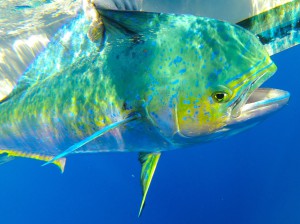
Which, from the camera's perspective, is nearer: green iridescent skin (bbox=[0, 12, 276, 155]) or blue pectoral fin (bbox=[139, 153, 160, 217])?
green iridescent skin (bbox=[0, 12, 276, 155])

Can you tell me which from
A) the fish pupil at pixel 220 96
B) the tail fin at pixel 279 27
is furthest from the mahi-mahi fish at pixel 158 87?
the tail fin at pixel 279 27

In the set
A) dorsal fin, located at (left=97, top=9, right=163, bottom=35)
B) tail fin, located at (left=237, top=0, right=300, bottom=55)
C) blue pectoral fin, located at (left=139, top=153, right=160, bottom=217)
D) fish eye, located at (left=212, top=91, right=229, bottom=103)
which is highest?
dorsal fin, located at (left=97, top=9, right=163, bottom=35)

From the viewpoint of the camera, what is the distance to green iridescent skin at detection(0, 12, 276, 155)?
58.9 inches

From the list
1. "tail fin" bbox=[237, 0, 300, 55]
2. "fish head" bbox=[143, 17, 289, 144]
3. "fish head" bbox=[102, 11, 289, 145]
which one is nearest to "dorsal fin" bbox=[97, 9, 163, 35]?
"fish head" bbox=[102, 11, 289, 145]

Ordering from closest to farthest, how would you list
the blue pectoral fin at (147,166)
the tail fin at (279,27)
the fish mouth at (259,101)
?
the fish mouth at (259,101), the blue pectoral fin at (147,166), the tail fin at (279,27)

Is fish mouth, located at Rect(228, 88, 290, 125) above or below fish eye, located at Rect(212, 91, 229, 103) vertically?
below

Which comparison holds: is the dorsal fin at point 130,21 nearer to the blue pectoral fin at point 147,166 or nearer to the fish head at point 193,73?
the fish head at point 193,73

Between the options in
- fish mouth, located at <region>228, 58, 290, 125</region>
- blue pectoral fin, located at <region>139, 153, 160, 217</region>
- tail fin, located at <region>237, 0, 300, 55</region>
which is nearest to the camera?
fish mouth, located at <region>228, 58, 290, 125</region>

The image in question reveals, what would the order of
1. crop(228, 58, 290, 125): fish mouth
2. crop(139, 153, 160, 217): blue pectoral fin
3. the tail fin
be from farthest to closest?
the tail fin < crop(139, 153, 160, 217): blue pectoral fin < crop(228, 58, 290, 125): fish mouth

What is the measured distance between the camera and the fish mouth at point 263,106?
148 centimetres

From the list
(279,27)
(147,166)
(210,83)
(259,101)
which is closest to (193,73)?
(210,83)

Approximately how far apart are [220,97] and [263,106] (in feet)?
0.81

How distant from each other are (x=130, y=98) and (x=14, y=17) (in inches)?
224

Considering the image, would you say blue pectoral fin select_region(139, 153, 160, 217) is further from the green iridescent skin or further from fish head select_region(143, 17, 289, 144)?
fish head select_region(143, 17, 289, 144)
